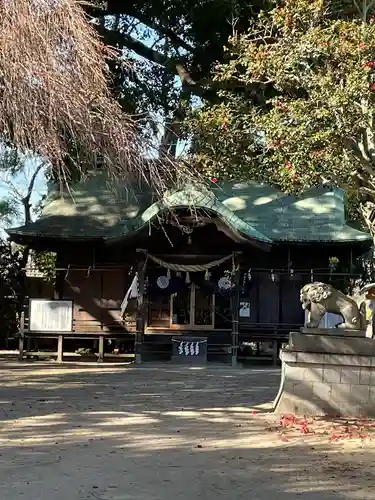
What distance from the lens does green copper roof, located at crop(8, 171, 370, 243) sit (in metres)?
17.1

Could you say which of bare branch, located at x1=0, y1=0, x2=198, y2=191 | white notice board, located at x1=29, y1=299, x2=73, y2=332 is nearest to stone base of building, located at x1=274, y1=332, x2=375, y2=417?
bare branch, located at x1=0, y1=0, x2=198, y2=191

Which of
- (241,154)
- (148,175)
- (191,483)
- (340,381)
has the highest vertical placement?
(241,154)

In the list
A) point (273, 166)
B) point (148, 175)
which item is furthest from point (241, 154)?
A: point (148, 175)

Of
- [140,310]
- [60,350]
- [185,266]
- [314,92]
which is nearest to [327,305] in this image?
[314,92]

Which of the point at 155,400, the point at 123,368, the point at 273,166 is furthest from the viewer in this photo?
the point at 123,368

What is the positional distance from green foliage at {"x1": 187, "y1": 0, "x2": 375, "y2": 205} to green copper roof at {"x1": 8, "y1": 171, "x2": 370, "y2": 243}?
5.38 metres

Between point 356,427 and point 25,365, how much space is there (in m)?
10.3

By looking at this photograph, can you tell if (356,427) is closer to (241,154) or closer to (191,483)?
(191,483)

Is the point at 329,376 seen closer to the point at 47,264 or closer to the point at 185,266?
the point at 185,266

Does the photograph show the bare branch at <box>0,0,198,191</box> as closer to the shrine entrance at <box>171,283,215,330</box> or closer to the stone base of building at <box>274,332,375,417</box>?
the stone base of building at <box>274,332,375,417</box>

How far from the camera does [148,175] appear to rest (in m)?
9.35

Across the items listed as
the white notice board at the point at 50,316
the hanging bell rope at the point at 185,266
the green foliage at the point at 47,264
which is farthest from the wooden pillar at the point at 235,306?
the green foliage at the point at 47,264

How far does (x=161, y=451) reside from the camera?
22.4 ft

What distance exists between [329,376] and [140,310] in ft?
30.1
